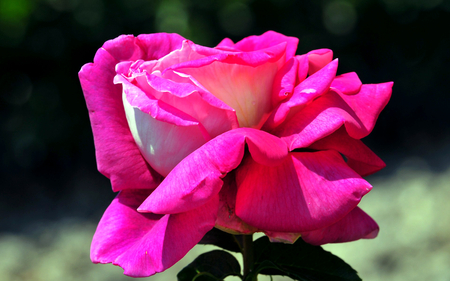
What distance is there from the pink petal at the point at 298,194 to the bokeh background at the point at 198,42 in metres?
1.11

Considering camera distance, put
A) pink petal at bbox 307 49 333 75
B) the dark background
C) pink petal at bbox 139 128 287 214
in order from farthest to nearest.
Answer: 1. the dark background
2. pink petal at bbox 307 49 333 75
3. pink petal at bbox 139 128 287 214

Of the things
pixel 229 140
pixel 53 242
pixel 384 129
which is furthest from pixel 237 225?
pixel 384 129

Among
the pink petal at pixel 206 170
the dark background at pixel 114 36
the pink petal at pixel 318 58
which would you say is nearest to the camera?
the pink petal at pixel 206 170

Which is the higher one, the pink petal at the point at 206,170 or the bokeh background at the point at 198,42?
the pink petal at the point at 206,170

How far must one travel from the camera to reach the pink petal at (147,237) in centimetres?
28

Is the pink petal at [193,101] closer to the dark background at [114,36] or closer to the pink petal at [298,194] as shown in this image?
the pink petal at [298,194]

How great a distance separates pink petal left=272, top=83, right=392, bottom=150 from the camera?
0.96 ft

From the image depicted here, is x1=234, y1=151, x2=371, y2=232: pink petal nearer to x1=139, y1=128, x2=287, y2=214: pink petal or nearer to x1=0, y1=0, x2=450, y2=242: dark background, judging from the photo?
x1=139, y1=128, x2=287, y2=214: pink petal

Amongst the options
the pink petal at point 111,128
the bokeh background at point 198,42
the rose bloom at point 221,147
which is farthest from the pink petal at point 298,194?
the bokeh background at point 198,42

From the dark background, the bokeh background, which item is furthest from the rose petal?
the dark background

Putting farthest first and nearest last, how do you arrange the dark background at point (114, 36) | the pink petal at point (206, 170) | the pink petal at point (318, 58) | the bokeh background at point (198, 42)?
the dark background at point (114, 36) < the bokeh background at point (198, 42) < the pink petal at point (318, 58) < the pink petal at point (206, 170)

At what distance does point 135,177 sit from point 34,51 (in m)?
1.59

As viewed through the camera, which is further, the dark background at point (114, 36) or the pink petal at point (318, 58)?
the dark background at point (114, 36)

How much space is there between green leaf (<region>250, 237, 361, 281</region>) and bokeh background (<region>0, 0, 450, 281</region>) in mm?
985
